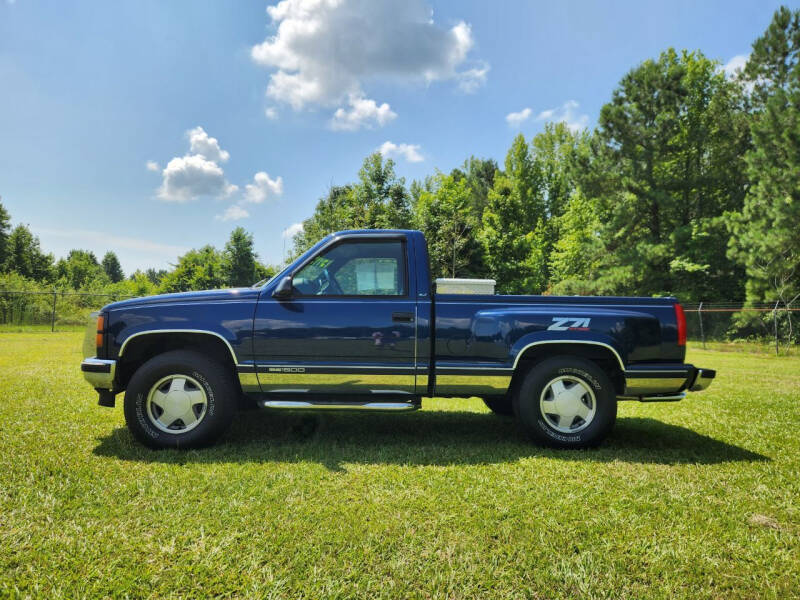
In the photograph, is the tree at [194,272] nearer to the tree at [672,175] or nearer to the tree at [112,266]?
the tree at [672,175]

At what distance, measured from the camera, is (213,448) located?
3.95 meters

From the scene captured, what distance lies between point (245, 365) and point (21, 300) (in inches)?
916

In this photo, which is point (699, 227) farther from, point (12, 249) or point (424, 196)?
point (12, 249)

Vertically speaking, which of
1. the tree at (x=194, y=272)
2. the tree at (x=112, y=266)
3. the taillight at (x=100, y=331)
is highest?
the tree at (x=112, y=266)

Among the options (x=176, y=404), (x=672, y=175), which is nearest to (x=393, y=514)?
(x=176, y=404)

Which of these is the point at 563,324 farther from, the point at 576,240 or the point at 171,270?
the point at 171,270

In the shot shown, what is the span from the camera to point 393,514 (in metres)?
2.73

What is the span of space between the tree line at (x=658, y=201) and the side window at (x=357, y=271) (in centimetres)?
1838

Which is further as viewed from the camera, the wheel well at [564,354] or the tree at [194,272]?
the tree at [194,272]

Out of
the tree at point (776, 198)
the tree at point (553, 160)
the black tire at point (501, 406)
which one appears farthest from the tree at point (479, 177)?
the black tire at point (501, 406)

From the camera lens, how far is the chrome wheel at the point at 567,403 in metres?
4.04

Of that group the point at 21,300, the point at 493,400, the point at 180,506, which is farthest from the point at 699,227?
the point at 21,300

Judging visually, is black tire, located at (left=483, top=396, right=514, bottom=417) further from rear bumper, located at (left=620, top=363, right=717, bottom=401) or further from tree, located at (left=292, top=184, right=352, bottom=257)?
tree, located at (left=292, top=184, right=352, bottom=257)

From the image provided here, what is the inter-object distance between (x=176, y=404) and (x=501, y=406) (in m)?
3.51
